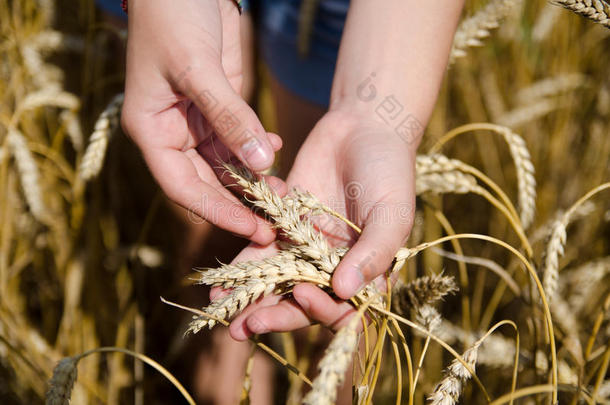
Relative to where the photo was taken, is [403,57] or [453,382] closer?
[453,382]

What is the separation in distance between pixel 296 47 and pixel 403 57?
15.5 inches

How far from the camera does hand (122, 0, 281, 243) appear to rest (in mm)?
577

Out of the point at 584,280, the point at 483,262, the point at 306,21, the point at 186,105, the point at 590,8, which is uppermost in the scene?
the point at 590,8

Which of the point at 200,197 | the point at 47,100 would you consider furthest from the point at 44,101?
the point at 200,197

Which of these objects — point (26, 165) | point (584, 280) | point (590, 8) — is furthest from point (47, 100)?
point (584, 280)

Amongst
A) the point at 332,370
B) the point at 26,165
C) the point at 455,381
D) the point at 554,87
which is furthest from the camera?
the point at 554,87

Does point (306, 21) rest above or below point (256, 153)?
above

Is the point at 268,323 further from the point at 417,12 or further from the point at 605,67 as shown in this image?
the point at 605,67

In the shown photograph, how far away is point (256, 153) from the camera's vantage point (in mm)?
573

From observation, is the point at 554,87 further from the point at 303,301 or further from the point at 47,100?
the point at 47,100

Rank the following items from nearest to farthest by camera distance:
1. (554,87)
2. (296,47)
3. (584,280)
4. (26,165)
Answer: (26,165) < (584,280) < (296,47) < (554,87)

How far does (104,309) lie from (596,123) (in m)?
1.36

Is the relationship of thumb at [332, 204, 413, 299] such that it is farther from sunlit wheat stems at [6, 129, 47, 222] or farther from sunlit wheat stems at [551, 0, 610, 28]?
sunlit wheat stems at [6, 129, 47, 222]

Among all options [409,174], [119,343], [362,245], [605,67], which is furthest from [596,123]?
[119,343]
